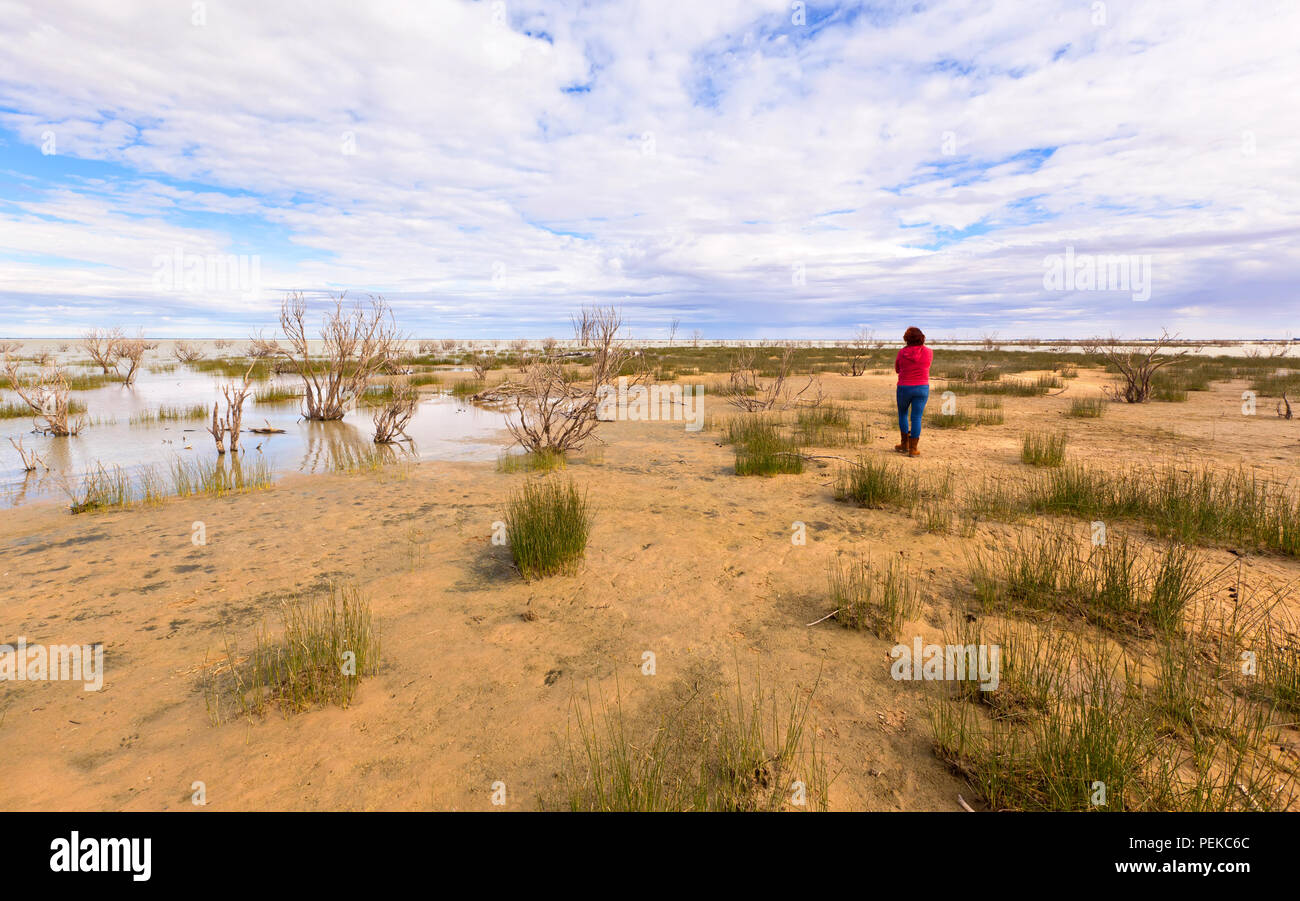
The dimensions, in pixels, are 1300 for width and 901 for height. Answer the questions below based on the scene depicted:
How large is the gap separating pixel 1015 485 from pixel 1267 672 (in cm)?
452

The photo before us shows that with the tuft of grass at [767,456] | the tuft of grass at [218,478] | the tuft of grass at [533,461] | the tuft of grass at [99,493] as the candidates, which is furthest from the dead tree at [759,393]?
the tuft of grass at [99,493]

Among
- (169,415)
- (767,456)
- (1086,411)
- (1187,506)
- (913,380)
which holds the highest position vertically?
(913,380)

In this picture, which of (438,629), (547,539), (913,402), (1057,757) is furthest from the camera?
(913,402)

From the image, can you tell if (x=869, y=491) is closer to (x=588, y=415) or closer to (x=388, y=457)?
(x=588, y=415)

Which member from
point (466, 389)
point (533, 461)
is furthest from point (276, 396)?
point (533, 461)

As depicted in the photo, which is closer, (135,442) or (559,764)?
(559,764)

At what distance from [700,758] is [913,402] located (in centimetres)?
801

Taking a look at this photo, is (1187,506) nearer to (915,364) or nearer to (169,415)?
(915,364)

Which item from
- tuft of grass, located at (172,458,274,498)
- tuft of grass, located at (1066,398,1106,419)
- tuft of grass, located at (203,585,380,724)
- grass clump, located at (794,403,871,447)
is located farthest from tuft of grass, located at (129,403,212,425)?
tuft of grass, located at (1066,398,1106,419)

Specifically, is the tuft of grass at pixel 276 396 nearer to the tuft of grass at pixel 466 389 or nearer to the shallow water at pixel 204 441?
the shallow water at pixel 204 441

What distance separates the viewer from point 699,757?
7.95 feet

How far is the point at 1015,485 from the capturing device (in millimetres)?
7012
